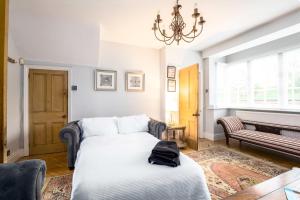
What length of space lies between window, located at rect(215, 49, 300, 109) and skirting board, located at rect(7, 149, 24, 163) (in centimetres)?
503

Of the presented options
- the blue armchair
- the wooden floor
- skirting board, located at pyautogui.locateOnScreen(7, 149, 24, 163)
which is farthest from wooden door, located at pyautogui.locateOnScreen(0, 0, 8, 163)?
skirting board, located at pyautogui.locateOnScreen(7, 149, 24, 163)

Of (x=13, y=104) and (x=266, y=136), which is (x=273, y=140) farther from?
(x=13, y=104)

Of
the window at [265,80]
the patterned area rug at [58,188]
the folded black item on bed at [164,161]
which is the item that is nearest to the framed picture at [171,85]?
the window at [265,80]

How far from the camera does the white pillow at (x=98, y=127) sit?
288cm

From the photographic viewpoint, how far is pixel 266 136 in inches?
125

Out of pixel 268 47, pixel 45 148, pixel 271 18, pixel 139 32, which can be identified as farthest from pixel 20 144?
pixel 268 47

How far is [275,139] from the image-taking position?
299 cm

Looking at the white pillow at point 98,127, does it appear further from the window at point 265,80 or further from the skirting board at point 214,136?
the window at point 265,80

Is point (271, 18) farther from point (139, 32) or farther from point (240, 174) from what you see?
point (240, 174)

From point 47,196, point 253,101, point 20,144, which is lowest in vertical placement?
point 47,196

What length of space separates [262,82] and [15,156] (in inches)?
228

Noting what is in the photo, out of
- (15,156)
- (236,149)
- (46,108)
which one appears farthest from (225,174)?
(15,156)

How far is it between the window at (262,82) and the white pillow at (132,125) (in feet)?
8.57

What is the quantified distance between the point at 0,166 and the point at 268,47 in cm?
505
